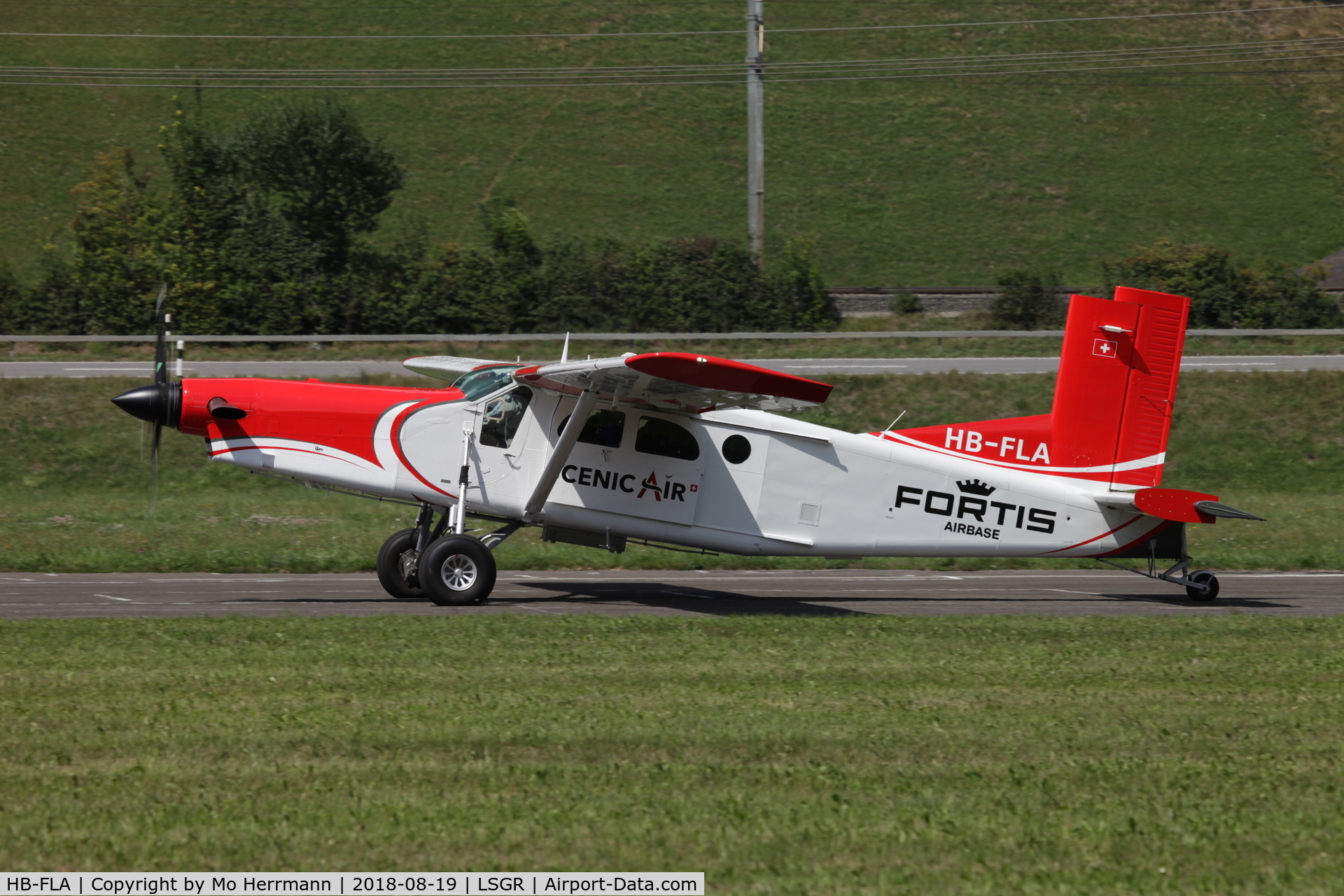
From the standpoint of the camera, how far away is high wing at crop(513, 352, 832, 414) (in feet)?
36.7

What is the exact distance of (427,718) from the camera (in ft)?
25.1

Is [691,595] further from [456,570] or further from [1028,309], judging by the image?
[1028,309]

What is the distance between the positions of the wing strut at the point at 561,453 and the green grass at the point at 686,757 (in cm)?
282

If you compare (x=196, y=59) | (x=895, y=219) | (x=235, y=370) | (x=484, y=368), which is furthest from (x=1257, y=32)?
(x=484, y=368)

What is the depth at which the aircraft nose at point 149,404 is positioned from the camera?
12.6 m

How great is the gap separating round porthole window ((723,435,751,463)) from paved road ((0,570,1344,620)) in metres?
1.65

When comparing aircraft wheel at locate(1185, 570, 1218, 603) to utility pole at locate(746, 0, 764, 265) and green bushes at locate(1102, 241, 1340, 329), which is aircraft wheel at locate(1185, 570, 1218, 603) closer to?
utility pole at locate(746, 0, 764, 265)

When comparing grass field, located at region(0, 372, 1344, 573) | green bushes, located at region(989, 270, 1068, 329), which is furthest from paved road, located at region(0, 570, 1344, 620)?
green bushes, located at region(989, 270, 1068, 329)

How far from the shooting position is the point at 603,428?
13.8 metres

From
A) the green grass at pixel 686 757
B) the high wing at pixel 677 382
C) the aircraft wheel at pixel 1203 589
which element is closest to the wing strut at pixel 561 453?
the high wing at pixel 677 382

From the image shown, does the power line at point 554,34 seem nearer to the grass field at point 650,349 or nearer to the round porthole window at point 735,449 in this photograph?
the grass field at point 650,349

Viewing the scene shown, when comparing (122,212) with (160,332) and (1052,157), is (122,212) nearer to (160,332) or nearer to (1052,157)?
(160,332)

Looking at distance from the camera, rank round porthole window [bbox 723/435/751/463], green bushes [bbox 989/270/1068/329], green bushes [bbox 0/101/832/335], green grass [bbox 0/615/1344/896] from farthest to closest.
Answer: green bushes [bbox 989/270/1068/329], green bushes [bbox 0/101/832/335], round porthole window [bbox 723/435/751/463], green grass [bbox 0/615/1344/896]

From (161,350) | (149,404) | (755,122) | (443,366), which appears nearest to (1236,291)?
(755,122)
